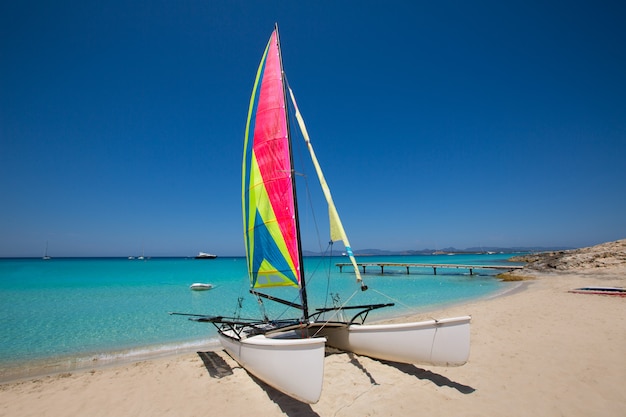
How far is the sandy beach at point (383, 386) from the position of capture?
4457 mm

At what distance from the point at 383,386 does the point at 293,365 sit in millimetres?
2189

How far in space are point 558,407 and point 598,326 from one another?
647cm

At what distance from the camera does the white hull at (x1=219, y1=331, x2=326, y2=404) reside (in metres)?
3.92

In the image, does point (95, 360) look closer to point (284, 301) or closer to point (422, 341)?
point (284, 301)

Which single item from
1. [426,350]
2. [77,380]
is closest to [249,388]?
[426,350]

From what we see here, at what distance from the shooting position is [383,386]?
205 inches

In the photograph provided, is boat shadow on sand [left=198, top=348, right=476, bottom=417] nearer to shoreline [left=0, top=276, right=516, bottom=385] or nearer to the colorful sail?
shoreline [left=0, top=276, right=516, bottom=385]

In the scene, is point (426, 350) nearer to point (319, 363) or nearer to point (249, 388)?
point (319, 363)

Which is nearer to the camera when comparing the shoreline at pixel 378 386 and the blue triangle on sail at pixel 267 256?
the shoreline at pixel 378 386

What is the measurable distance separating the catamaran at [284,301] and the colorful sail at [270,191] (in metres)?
0.02

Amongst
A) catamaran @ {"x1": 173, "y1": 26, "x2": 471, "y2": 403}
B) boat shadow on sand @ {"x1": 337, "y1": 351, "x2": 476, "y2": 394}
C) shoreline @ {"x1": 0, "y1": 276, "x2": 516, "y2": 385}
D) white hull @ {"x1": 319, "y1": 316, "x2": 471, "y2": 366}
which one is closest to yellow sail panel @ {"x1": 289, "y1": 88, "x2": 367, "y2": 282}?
catamaran @ {"x1": 173, "y1": 26, "x2": 471, "y2": 403}

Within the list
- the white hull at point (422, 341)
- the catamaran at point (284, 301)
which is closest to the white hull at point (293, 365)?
the catamaran at point (284, 301)

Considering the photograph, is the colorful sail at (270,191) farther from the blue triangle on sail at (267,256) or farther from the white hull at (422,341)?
the white hull at (422,341)

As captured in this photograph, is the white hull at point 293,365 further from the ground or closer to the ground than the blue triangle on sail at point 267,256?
closer to the ground
